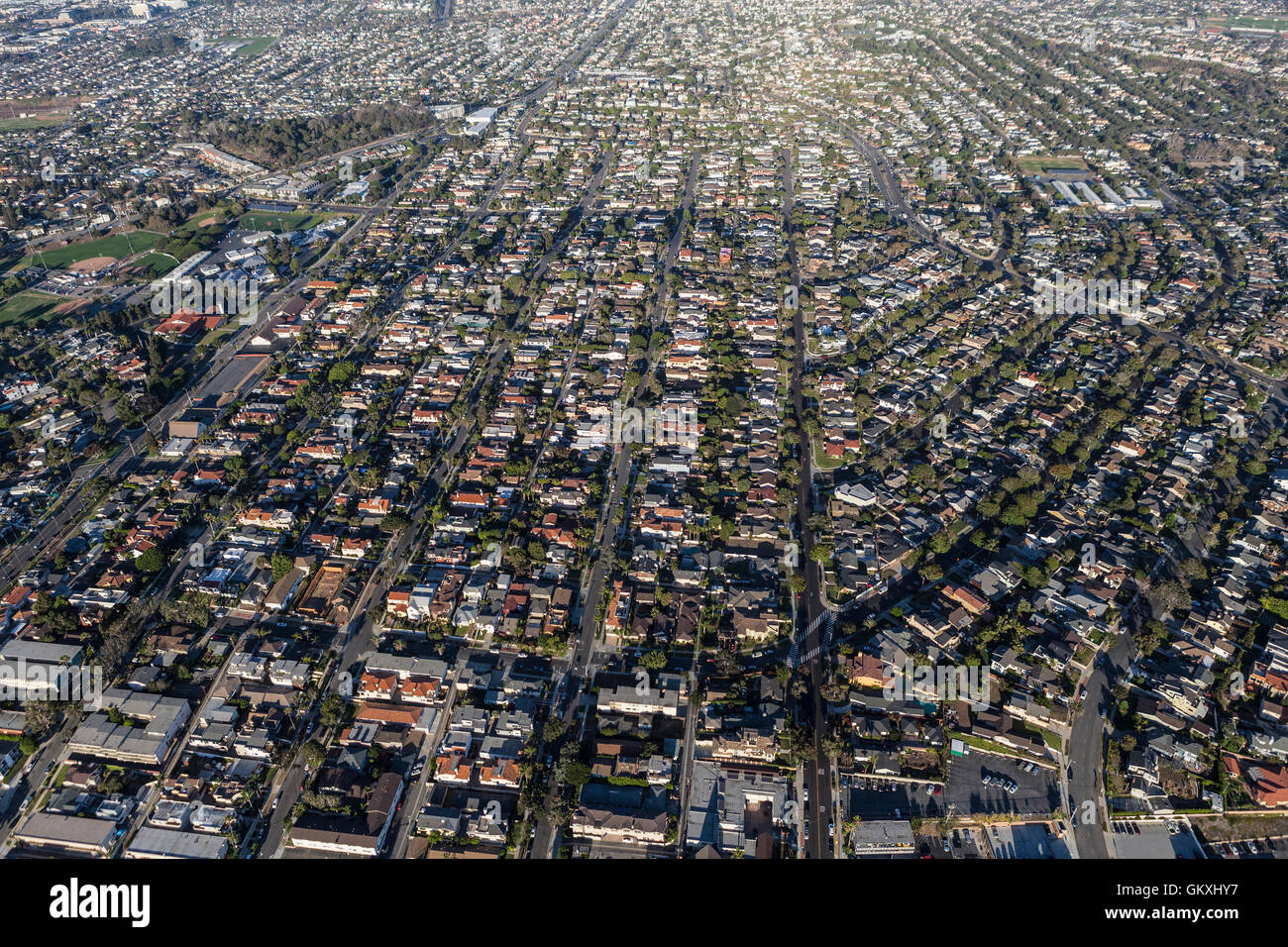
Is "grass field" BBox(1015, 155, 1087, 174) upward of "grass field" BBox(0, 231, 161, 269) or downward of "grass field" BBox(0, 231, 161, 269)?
upward

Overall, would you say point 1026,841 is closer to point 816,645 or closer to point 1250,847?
point 1250,847

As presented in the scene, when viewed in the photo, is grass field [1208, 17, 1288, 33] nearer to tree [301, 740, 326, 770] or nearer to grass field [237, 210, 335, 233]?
grass field [237, 210, 335, 233]

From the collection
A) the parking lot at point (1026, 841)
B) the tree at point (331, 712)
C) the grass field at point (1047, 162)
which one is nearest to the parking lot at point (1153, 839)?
the parking lot at point (1026, 841)

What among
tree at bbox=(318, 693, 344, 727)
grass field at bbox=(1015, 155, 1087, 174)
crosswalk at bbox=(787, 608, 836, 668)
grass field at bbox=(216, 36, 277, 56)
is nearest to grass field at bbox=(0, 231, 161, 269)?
tree at bbox=(318, 693, 344, 727)

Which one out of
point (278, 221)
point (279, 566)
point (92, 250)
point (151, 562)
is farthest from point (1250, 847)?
point (92, 250)

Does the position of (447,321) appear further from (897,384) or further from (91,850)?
(91,850)
